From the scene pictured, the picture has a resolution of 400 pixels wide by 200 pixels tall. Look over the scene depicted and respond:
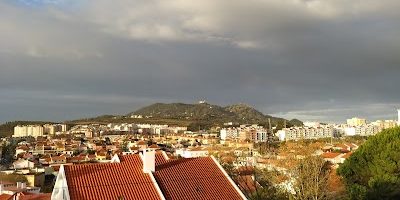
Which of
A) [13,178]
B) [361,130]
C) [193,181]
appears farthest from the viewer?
[361,130]

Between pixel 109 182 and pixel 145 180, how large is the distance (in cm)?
133

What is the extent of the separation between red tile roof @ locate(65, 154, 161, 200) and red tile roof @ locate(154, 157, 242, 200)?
2.16ft

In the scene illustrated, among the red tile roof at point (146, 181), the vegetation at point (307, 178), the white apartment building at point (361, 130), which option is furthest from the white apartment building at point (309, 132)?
the red tile roof at point (146, 181)

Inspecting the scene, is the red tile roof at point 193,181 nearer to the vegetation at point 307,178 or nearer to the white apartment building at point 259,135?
the vegetation at point 307,178

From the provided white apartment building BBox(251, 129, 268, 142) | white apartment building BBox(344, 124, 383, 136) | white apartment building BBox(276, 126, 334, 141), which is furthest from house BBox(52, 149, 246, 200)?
white apartment building BBox(344, 124, 383, 136)

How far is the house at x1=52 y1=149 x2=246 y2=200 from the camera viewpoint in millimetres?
16609

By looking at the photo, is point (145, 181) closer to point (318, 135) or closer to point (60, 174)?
point (60, 174)

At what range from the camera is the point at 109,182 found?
56.0 ft

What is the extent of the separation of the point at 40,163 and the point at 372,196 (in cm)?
7134

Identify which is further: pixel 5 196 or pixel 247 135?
pixel 247 135

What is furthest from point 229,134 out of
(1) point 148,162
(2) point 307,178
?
(1) point 148,162

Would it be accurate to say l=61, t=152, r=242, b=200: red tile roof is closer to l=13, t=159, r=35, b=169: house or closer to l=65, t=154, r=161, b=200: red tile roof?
l=65, t=154, r=161, b=200: red tile roof

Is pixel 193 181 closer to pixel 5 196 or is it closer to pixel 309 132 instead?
pixel 5 196

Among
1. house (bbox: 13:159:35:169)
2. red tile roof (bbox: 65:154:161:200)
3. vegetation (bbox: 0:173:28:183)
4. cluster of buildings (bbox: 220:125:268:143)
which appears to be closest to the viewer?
red tile roof (bbox: 65:154:161:200)
